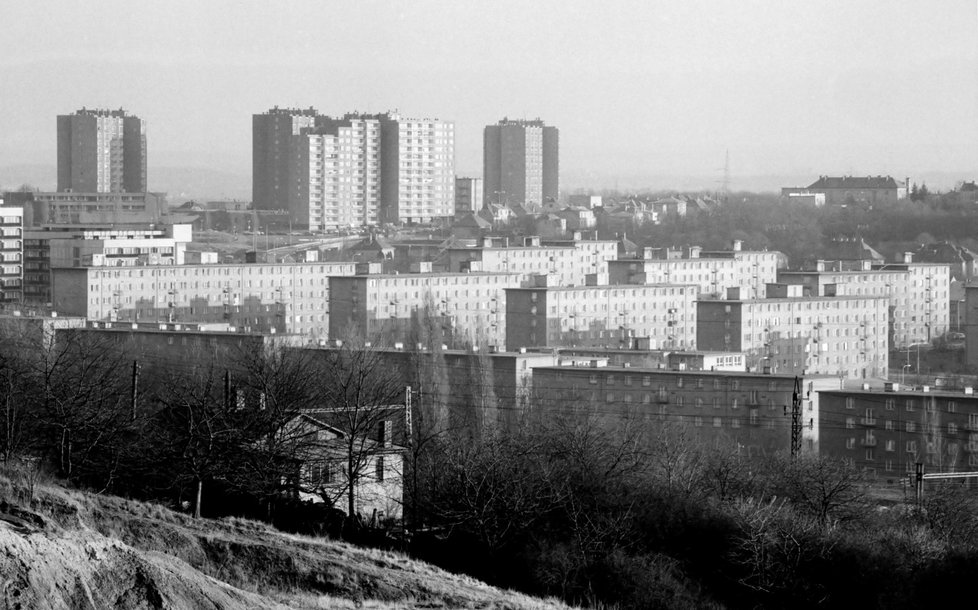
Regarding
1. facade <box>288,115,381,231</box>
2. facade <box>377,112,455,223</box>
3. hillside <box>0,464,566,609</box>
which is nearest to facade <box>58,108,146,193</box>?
facade <box>288,115,381,231</box>

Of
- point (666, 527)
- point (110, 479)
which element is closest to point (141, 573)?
point (110, 479)

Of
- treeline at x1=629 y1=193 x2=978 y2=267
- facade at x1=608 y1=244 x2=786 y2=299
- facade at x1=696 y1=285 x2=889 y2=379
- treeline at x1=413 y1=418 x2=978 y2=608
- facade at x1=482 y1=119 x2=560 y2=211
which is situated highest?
facade at x1=482 y1=119 x2=560 y2=211

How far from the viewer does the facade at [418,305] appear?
866 inches

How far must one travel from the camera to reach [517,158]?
61.0m

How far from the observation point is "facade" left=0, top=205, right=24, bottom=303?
2916cm

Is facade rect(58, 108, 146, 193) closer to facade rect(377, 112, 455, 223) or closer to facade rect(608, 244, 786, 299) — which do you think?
facade rect(377, 112, 455, 223)

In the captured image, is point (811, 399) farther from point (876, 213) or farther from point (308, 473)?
point (876, 213)

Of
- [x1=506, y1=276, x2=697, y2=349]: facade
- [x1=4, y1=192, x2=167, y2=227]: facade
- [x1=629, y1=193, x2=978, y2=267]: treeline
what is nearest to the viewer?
[x1=506, y1=276, x2=697, y2=349]: facade

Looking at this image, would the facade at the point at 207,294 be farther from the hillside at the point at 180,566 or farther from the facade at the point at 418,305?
the hillside at the point at 180,566

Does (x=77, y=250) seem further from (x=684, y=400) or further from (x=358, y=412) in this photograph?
(x=358, y=412)

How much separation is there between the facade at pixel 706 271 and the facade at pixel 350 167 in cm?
2105

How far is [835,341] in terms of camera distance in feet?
70.6

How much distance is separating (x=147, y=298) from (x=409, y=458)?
1398 cm

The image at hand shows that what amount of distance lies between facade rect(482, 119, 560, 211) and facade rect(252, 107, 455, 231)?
753 cm
